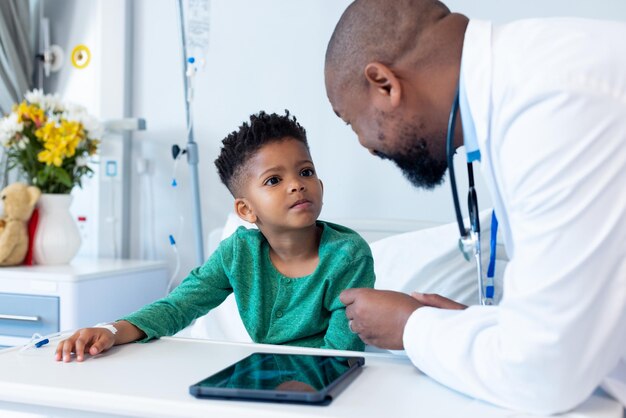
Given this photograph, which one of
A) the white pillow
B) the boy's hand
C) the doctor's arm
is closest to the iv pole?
the white pillow

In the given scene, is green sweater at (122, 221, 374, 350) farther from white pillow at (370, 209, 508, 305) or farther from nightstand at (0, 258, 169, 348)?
nightstand at (0, 258, 169, 348)

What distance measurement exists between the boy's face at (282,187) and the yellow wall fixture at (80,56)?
5.26 feet

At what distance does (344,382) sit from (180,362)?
26cm

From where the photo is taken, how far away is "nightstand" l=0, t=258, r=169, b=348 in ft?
7.07

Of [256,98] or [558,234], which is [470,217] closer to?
[558,234]

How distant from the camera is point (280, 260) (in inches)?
57.7

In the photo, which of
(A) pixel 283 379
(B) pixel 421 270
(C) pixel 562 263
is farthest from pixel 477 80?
(B) pixel 421 270

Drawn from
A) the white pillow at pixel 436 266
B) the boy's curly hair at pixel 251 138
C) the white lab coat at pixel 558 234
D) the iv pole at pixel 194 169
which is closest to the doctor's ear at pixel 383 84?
the white lab coat at pixel 558 234

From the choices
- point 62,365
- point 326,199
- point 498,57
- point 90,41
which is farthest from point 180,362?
point 90,41

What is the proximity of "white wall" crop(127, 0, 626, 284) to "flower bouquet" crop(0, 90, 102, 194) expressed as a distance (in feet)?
0.98

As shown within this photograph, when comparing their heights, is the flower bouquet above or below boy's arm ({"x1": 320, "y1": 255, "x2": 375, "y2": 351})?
above

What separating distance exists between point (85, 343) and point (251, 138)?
2.02 ft

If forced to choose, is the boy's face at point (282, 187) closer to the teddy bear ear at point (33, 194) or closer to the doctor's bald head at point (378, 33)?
the doctor's bald head at point (378, 33)

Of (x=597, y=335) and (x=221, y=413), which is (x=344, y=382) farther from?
(x=597, y=335)
